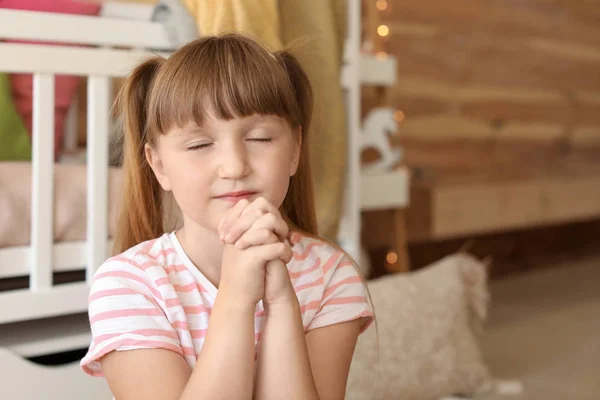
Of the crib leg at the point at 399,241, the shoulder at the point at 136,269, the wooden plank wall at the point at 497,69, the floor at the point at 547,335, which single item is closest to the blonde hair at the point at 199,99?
the shoulder at the point at 136,269

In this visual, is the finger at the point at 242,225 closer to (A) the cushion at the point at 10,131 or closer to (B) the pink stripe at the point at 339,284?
(B) the pink stripe at the point at 339,284

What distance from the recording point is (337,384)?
2.85 ft

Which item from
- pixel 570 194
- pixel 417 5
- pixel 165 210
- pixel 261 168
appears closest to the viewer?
pixel 261 168

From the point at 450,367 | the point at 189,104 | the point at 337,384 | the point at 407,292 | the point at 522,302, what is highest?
the point at 189,104

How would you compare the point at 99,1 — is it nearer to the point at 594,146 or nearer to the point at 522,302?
the point at 522,302

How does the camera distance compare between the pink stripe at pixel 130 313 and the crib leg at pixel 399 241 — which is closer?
the pink stripe at pixel 130 313

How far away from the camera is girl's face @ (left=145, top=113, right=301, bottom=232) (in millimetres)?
791

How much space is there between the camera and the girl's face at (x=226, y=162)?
791 millimetres

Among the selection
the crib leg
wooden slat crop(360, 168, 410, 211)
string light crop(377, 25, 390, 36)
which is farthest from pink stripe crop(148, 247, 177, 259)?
string light crop(377, 25, 390, 36)

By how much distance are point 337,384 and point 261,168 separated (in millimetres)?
261

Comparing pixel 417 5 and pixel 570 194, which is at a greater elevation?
pixel 417 5

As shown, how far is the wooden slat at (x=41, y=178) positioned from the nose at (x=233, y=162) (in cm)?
47

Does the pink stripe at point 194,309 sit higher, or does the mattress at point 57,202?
the mattress at point 57,202

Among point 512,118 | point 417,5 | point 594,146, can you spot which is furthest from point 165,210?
point 594,146
